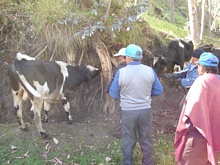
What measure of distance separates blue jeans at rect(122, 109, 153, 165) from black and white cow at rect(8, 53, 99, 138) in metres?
1.56

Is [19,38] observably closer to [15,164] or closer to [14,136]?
[14,136]

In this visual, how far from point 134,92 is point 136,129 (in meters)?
0.63

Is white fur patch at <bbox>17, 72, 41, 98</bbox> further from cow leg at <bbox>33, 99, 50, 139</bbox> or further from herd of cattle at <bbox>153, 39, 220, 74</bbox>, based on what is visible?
herd of cattle at <bbox>153, 39, 220, 74</bbox>

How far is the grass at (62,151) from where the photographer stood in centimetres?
471

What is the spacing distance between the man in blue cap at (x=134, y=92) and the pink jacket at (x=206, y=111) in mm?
774

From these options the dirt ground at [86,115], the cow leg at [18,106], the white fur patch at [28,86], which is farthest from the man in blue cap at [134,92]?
the cow leg at [18,106]

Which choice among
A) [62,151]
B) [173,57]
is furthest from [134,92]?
[173,57]

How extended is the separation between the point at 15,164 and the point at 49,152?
55 cm

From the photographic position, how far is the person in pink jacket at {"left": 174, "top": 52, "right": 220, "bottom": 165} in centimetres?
323

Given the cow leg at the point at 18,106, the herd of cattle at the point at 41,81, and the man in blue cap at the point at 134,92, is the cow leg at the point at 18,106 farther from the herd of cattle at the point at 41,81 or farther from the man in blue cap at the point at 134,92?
the man in blue cap at the point at 134,92

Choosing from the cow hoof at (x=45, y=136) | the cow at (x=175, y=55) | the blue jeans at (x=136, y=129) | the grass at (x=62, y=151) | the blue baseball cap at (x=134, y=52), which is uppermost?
the blue baseball cap at (x=134, y=52)

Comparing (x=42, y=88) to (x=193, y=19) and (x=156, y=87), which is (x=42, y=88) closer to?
(x=156, y=87)

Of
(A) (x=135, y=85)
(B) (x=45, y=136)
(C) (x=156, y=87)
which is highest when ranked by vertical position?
(A) (x=135, y=85)

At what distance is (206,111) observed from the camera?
325 centimetres
